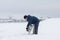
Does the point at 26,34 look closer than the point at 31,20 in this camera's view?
No

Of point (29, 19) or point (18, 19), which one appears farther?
point (18, 19)

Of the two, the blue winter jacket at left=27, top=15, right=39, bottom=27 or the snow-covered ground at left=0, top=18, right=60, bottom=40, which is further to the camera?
the blue winter jacket at left=27, top=15, right=39, bottom=27

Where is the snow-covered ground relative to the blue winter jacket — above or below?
below

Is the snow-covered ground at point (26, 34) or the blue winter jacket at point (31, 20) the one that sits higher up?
the blue winter jacket at point (31, 20)

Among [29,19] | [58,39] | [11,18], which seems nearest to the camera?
[58,39]

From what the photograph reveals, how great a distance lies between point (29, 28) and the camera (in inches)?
372

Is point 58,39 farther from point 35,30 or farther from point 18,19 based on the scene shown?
point 18,19

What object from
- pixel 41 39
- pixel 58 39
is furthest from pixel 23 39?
pixel 58 39

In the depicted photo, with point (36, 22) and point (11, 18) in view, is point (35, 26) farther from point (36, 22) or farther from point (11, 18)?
point (11, 18)

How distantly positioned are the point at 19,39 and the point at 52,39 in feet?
3.96

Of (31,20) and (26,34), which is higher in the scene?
(31,20)

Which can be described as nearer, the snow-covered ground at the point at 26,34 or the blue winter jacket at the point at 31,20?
the snow-covered ground at the point at 26,34

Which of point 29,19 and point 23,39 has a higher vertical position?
point 29,19

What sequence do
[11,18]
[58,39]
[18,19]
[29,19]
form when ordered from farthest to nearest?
[11,18], [18,19], [29,19], [58,39]
